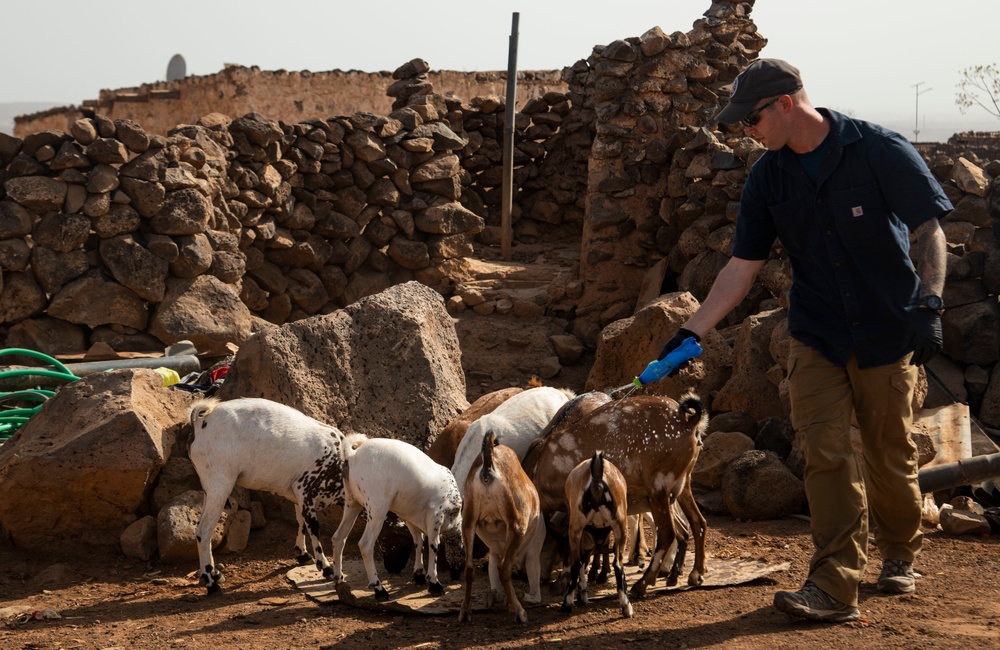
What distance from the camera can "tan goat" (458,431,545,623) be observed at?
16.9 feet

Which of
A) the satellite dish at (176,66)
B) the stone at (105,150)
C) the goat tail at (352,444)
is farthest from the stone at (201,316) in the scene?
the satellite dish at (176,66)

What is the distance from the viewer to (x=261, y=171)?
43.1 feet

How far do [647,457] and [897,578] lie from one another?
1345 millimetres

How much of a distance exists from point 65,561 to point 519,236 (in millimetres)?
12143

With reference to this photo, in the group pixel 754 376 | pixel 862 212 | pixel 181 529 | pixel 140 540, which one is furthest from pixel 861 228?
pixel 140 540

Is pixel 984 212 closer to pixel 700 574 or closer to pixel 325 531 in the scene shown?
pixel 700 574

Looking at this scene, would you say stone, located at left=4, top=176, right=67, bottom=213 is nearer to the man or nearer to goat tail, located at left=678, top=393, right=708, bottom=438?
goat tail, located at left=678, top=393, right=708, bottom=438

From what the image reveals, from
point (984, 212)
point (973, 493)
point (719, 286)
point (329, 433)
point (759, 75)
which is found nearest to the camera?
point (759, 75)

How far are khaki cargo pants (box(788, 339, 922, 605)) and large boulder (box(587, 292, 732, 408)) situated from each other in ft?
11.8

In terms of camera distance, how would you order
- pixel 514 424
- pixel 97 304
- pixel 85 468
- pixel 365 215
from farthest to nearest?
pixel 365 215 < pixel 97 304 < pixel 514 424 < pixel 85 468

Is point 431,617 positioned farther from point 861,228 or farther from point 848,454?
point 861,228

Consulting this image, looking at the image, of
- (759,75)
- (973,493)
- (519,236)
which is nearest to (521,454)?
(759,75)

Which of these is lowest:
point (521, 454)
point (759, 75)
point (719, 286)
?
point (521, 454)

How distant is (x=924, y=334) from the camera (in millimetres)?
4902
